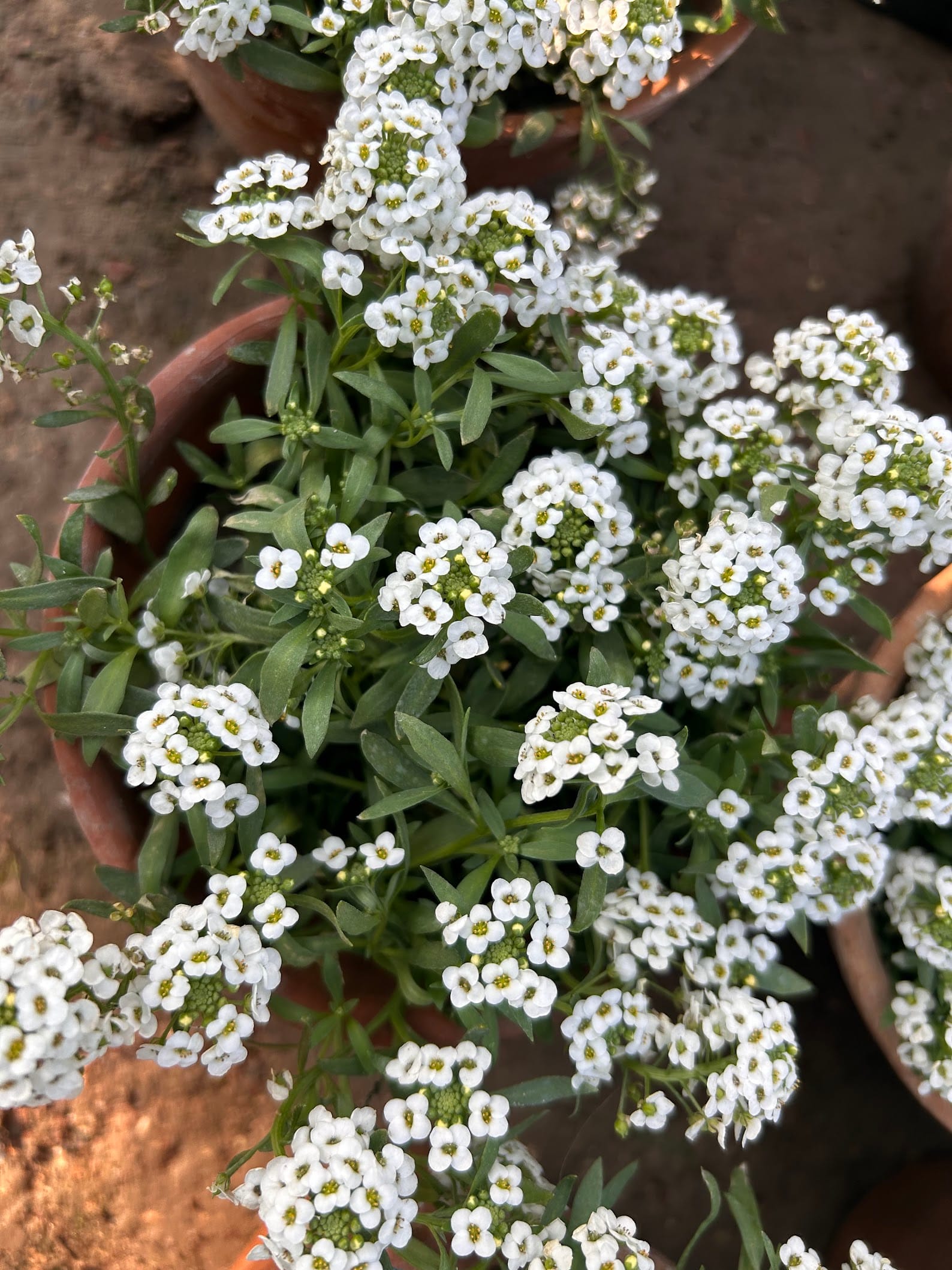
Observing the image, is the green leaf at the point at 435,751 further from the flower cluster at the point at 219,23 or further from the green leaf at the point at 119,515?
the flower cluster at the point at 219,23

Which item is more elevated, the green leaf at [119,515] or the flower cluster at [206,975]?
the green leaf at [119,515]

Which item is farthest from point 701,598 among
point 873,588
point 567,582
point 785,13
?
point 785,13

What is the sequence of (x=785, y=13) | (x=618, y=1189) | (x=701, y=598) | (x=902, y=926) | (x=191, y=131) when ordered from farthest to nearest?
1. (x=785, y=13)
2. (x=191, y=131)
3. (x=902, y=926)
4. (x=618, y=1189)
5. (x=701, y=598)

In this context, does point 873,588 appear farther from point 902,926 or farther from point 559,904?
point 559,904

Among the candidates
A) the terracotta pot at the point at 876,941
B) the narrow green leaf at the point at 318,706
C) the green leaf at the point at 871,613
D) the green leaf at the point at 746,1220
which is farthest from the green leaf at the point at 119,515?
the green leaf at the point at 746,1220

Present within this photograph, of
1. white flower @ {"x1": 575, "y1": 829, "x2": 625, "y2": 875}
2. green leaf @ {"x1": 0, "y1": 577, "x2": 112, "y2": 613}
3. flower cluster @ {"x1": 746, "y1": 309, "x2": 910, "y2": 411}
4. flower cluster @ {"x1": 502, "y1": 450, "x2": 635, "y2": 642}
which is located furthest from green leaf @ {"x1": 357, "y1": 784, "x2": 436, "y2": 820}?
flower cluster @ {"x1": 746, "y1": 309, "x2": 910, "y2": 411}

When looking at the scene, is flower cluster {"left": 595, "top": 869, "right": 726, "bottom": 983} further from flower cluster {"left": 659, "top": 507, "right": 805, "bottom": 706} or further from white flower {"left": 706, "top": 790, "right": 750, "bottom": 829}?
flower cluster {"left": 659, "top": 507, "right": 805, "bottom": 706}

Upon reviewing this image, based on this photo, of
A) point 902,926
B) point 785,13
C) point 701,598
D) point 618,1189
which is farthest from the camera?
point 785,13
